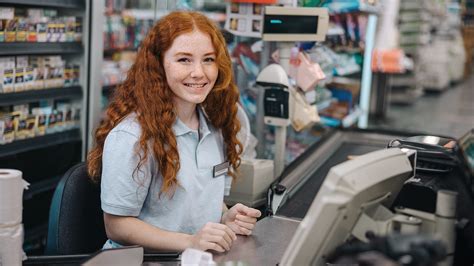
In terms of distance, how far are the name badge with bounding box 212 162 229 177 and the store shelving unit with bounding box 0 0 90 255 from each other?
176cm

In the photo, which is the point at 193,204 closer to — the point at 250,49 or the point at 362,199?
the point at 362,199

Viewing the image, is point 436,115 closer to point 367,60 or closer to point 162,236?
point 367,60

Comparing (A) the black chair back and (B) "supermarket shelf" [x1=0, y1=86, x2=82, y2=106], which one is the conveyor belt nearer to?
(A) the black chair back

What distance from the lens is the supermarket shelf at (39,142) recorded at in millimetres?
3602

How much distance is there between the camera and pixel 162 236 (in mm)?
1981

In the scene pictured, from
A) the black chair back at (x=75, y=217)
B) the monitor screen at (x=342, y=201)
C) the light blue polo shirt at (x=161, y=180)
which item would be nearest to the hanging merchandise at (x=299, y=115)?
the light blue polo shirt at (x=161, y=180)

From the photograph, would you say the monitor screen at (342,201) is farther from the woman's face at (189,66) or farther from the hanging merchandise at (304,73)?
the hanging merchandise at (304,73)

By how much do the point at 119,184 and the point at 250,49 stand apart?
191 centimetres

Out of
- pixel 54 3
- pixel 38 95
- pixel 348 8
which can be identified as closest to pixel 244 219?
pixel 38 95

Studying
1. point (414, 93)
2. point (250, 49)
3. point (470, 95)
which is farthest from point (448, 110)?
point (250, 49)

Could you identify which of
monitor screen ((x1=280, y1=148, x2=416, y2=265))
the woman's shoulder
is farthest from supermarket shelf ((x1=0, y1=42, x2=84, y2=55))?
monitor screen ((x1=280, y1=148, x2=416, y2=265))

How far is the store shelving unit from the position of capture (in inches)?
143

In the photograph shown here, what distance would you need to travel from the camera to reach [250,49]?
146 inches

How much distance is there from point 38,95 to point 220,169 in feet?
6.41
